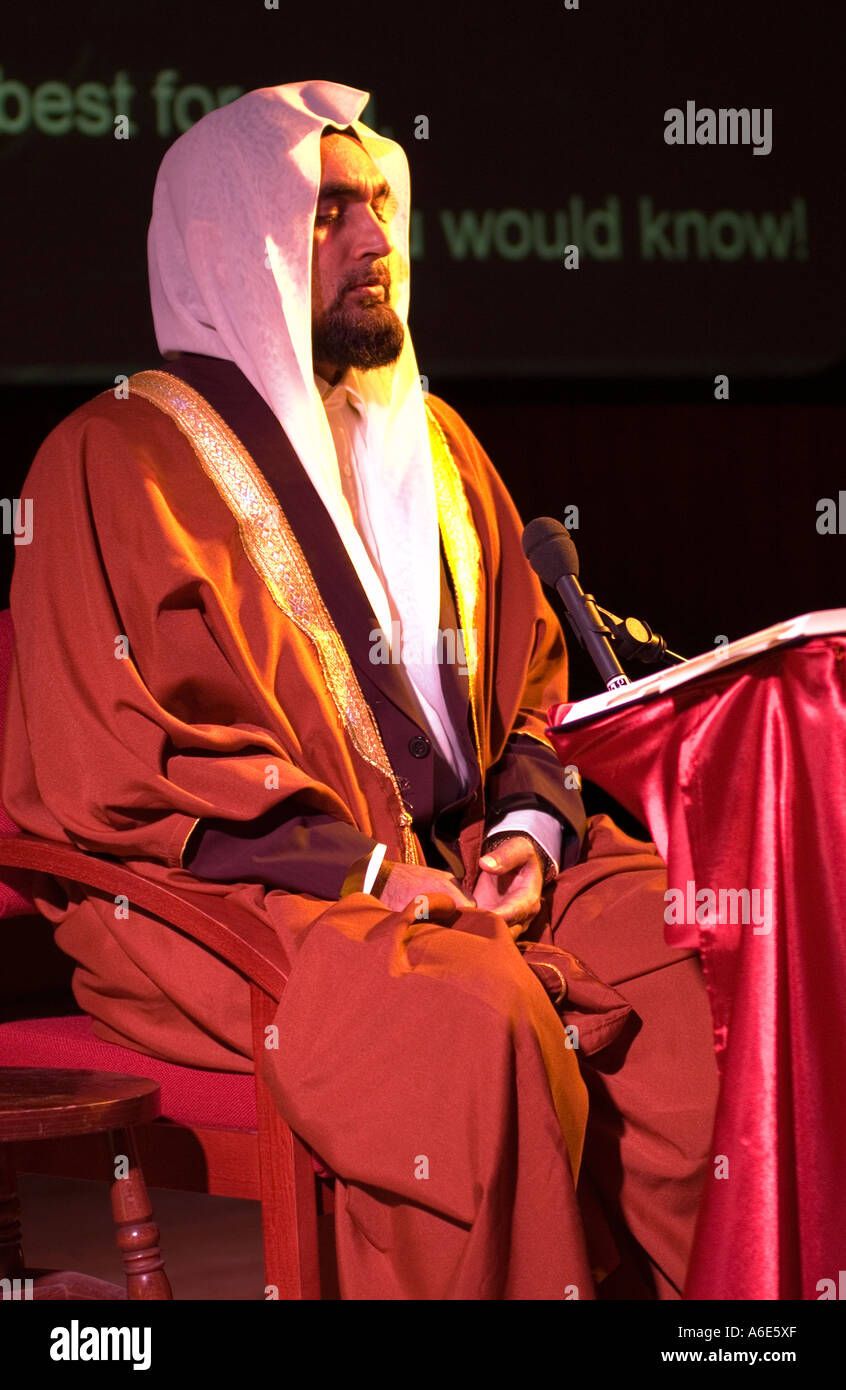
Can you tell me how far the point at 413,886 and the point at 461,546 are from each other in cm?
68

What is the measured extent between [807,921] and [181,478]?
119 cm

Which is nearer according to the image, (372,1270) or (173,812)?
(372,1270)

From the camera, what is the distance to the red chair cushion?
85.8 inches

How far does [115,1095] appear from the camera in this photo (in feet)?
6.62

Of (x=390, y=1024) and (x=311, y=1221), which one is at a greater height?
(x=390, y=1024)

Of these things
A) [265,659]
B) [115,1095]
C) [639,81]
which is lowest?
[115,1095]

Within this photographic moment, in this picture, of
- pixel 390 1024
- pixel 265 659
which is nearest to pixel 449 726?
pixel 265 659

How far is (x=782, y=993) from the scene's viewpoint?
5.66 ft

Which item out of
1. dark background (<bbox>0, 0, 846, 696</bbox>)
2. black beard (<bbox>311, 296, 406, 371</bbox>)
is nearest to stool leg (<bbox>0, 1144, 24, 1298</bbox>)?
black beard (<bbox>311, 296, 406, 371</bbox>)

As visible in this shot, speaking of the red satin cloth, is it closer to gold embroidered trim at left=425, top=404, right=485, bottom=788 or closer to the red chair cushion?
the red chair cushion

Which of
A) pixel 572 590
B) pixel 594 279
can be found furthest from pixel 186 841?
pixel 594 279

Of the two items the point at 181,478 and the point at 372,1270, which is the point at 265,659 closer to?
the point at 181,478

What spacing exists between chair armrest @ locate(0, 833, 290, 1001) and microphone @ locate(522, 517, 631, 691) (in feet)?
1.74

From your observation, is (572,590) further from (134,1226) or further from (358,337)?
(134,1226)
